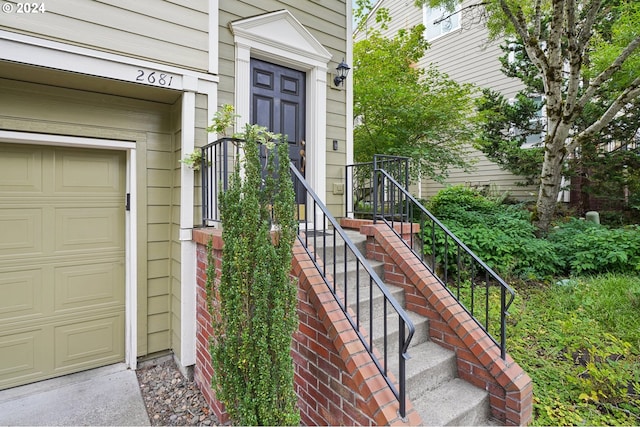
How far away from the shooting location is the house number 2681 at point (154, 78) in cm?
274

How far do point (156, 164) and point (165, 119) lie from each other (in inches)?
18.7

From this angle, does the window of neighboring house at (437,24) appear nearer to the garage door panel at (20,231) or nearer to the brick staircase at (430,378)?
the brick staircase at (430,378)

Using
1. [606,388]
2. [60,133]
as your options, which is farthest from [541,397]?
[60,133]

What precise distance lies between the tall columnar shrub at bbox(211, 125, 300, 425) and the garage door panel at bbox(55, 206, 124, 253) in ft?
6.05

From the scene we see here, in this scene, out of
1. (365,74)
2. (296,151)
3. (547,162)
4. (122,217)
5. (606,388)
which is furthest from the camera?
(365,74)

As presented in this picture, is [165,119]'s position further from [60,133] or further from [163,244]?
[163,244]

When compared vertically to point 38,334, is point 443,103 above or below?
above

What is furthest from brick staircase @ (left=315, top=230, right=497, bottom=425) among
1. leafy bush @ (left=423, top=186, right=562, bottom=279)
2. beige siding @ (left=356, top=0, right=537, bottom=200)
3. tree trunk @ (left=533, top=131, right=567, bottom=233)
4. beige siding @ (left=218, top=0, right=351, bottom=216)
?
beige siding @ (left=356, top=0, right=537, bottom=200)

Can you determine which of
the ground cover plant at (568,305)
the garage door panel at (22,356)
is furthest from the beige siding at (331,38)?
the garage door panel at (22,356)

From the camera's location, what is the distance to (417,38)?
21.4 ft

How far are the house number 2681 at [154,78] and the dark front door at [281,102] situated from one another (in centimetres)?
92

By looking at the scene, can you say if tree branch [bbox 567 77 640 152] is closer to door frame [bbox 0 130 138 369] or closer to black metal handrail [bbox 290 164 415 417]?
black metal handrail [bbox 290 164 415 417]

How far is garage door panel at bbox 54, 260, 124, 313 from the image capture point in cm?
288

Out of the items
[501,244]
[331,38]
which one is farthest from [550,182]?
[331,38]
